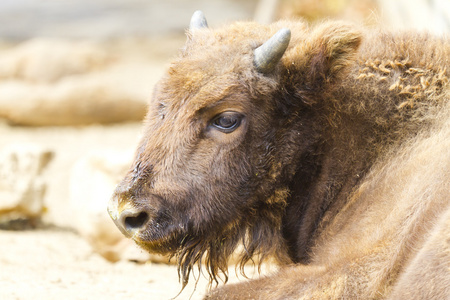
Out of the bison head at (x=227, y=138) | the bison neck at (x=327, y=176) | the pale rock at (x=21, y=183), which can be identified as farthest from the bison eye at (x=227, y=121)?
the pale rock at (x=21, y=183)

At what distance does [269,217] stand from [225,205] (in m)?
0.36

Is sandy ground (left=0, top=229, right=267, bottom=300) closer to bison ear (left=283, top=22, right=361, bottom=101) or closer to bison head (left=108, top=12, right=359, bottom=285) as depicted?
bison head (left=108, top=12, right=359, bottom=285)

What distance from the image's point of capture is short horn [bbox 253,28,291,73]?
12.2 feet

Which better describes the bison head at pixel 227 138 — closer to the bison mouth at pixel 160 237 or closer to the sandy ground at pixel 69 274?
the bison mouth at pixel 160 237

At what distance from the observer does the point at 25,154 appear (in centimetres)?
705

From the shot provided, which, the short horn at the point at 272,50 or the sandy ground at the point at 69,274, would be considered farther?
the sandy ground at the point at 69,274

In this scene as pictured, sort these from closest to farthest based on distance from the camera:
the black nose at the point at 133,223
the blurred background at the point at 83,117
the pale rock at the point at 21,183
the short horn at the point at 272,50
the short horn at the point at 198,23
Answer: the black nose at the point at 133,223
the short horn at the point at 272,50
the short horn at the point at 198,23
the blurred background at the point at 83,117
the pale rock at the point at 21,183

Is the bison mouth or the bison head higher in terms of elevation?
the bison head

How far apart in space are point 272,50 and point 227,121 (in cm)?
50

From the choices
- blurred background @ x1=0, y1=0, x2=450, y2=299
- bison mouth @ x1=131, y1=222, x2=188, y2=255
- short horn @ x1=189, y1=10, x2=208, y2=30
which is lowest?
blurred background @ x1=0, y1=0, x2=450, y2=299

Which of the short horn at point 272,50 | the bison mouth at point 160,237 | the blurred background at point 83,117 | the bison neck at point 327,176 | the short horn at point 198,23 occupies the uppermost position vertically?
the short horn at point 272,50

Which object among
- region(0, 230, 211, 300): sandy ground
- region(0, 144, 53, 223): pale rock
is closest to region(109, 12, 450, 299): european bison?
region(0, 230, 211, 300): sandy ground

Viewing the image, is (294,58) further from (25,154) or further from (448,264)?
(25,154)

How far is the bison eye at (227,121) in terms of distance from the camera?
3.73 m
